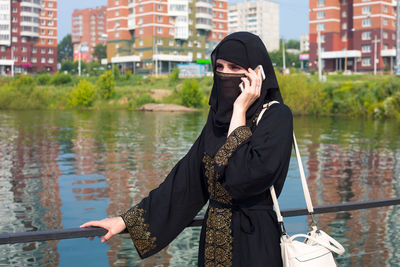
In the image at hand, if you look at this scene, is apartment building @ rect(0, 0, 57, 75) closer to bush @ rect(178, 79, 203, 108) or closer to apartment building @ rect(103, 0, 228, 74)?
apartment building @ rect(103, 0, 228, 74)

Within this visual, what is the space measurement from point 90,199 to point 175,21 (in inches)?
2822

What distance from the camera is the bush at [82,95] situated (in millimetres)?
56625

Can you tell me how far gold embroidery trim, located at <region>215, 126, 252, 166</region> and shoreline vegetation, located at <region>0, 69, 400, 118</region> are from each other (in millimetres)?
39681

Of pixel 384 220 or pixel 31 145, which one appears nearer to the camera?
pixel 384 220

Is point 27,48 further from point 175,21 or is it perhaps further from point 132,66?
point 175,21

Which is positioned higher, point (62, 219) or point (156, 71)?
point (156, 71)

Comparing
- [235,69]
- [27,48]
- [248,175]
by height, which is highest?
[27,48]

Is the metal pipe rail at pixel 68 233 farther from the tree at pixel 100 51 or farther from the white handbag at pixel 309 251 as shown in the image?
the tree at pixel 100 51

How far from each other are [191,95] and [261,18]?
344 feet

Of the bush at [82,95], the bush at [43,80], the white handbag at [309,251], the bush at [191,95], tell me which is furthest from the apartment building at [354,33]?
the white handbag at [309,251]

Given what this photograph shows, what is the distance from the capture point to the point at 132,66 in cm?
8169

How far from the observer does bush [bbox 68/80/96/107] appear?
56.6m

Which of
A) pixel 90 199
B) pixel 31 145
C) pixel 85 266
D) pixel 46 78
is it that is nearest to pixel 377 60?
pixel 46 78

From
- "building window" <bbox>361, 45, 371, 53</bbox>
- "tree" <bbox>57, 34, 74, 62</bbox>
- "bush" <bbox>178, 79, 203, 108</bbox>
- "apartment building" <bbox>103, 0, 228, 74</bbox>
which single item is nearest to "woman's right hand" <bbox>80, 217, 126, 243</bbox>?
"bush" <bbox>178, 79, 203, 108</bbox>
